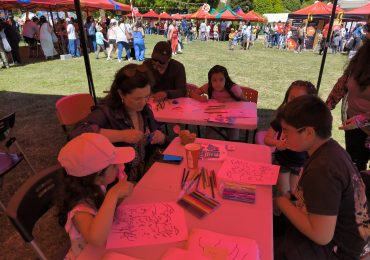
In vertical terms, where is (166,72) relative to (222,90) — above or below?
above

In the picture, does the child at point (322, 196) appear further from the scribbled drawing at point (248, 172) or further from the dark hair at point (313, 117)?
the scribbled drawing at point (248, 172)

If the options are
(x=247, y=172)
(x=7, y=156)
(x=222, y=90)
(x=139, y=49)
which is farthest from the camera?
(x=139, y=49)

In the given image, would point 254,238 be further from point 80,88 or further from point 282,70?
point 282,70

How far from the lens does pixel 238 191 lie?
1483 millimetres

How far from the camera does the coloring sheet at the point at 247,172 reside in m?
1.60

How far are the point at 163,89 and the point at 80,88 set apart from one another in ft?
14.7

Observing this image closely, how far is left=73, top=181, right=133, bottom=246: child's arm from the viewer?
110 cm

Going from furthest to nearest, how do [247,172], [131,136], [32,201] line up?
[131,136]
[247,172]
[32,201]

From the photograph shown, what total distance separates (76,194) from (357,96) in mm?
2360

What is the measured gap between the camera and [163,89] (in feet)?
12.0

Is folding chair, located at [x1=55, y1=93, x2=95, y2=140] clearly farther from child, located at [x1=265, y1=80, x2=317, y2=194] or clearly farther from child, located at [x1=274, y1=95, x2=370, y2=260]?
child, located at [x1=274, y1=95, x2=370, y2=260]

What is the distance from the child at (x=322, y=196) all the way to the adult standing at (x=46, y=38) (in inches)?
489

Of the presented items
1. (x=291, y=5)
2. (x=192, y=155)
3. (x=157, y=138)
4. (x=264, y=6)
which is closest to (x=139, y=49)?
(x=157, y=138)

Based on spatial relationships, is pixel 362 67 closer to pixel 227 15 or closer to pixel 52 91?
pixel 52 91
